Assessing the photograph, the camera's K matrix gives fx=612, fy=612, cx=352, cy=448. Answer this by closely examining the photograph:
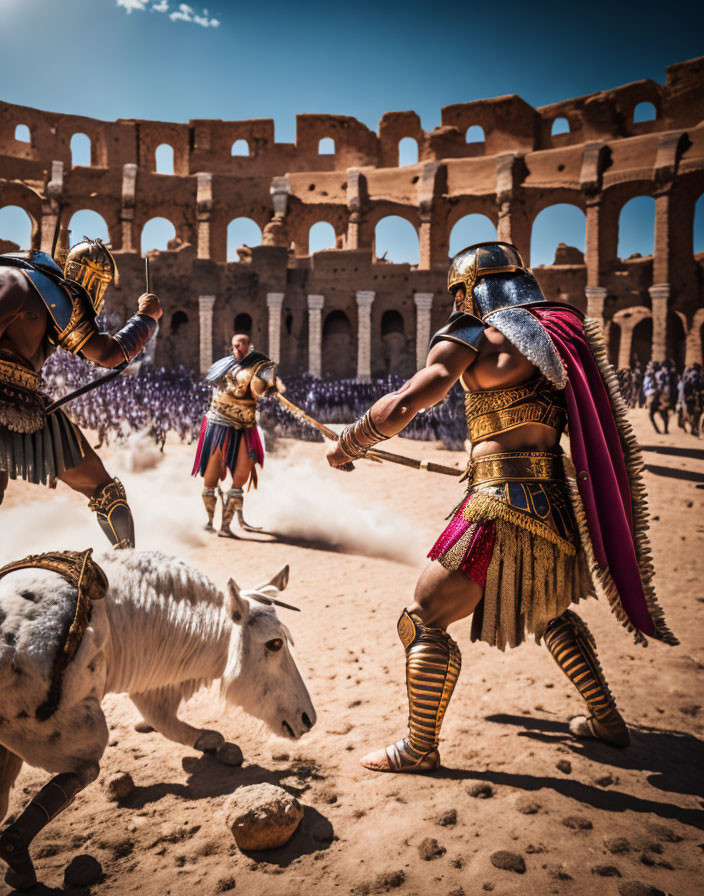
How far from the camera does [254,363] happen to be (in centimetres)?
691

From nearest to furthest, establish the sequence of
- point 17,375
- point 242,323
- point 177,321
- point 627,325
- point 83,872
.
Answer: point 83,872
point 17,375
point 627,325
point 177,321
point 242,323

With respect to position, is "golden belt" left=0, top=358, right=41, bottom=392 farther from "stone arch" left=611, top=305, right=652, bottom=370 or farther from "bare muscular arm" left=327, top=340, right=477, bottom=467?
"stone arch" left=611, top=305, right=652, bottom=370

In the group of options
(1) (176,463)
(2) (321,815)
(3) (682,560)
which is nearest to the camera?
(2) (321,815)

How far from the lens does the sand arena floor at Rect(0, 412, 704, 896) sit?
77.2 inches

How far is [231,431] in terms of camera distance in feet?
23.2

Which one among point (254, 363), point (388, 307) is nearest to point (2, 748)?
point (254, 363)

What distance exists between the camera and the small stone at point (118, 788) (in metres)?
2.37

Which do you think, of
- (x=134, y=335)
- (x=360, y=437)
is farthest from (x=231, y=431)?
(x=360, y=437)

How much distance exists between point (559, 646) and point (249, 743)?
151cm

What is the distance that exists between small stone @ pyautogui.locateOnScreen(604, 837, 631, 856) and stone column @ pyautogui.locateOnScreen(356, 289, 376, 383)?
22.7 m

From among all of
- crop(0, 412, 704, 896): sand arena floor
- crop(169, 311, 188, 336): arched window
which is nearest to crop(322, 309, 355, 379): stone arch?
crop(169, 311, 188, 336): arched window

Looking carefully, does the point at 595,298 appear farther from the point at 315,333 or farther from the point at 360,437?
the point at 360,437

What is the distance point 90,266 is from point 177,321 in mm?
23562

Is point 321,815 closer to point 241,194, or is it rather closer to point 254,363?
point 254,363
